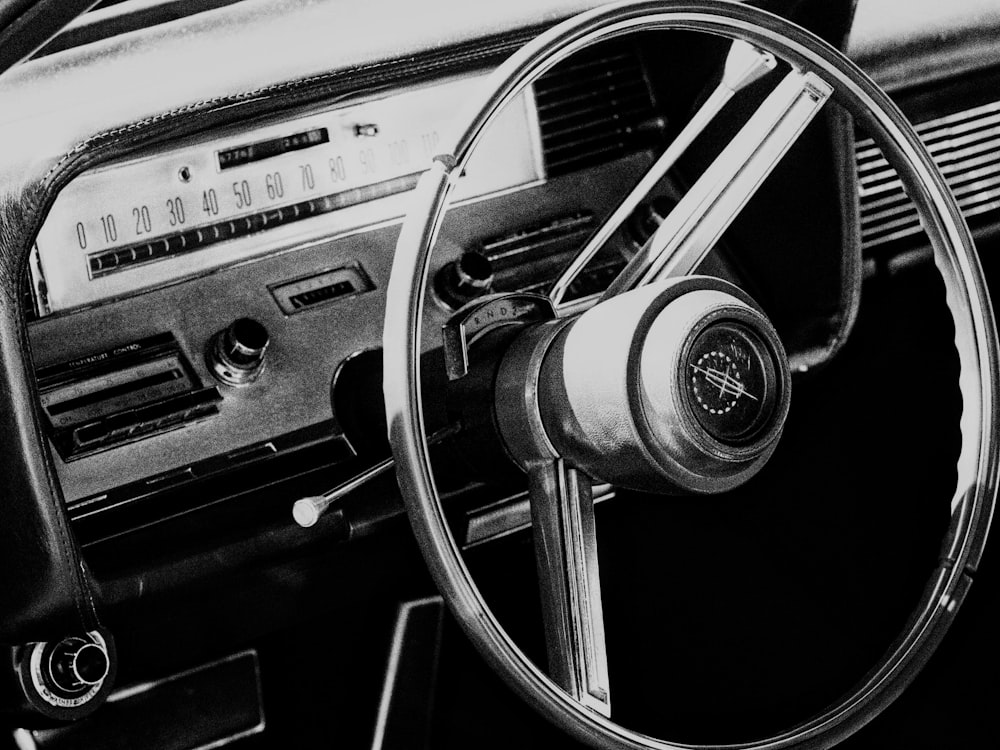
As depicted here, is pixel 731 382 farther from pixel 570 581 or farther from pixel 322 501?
pixel 322 501

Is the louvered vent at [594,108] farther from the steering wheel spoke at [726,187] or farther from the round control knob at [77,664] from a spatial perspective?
the round control knob at [77,664]

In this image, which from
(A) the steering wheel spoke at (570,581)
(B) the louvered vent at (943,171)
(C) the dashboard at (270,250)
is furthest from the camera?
(B) the louvered vent at (943,171)

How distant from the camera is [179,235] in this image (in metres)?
1.17

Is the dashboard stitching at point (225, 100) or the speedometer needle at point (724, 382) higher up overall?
the dashboard stitching at point (225, 100)

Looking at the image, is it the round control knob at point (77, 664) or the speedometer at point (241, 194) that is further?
the speedometer at point (241, 194)

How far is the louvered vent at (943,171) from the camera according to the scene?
5.43 ft

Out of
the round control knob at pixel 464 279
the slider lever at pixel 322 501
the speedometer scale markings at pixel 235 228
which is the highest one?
the speedometer scale markings at pixel 235 228

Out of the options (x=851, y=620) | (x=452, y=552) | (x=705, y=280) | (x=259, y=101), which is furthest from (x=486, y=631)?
(x=851, y=620)

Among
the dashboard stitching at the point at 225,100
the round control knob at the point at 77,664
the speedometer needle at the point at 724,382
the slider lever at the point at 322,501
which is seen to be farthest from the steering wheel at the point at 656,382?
the round control knob at the point at 77,664

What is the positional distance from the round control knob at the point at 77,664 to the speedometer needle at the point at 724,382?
1.92ft

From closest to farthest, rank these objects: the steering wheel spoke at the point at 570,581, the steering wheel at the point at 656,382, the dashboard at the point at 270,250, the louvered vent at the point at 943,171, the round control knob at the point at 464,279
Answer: the steering wheel at the point at 656,382
the steering wheel spoke at the point at 570,581
the dashboard at the point at 270,250
the round control knob at the point at 464,279
the louvered vent at the point at 943,171

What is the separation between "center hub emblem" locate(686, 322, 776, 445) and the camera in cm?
84

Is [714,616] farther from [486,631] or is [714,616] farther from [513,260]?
[486,631]

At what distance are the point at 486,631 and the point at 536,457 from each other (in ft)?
0.60
